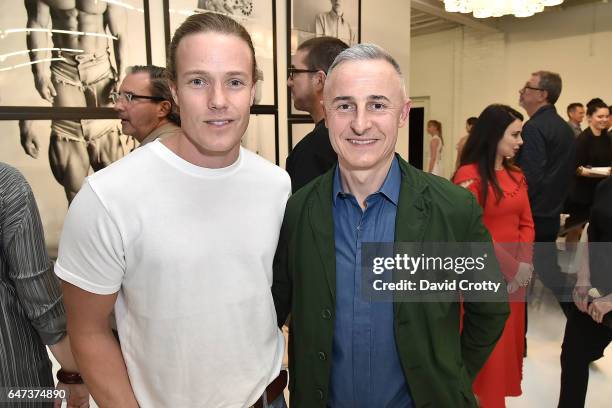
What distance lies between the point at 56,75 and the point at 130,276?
2.70m

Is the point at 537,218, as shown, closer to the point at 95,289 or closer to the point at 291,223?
the point at 291,223

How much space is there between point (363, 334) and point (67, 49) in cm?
302

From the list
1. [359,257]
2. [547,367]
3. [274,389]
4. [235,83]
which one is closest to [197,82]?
[235,83]

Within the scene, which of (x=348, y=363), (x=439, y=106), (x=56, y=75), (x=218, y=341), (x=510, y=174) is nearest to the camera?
(x=218, y=341)

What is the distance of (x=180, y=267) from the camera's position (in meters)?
1.15

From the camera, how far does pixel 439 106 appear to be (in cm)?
1188

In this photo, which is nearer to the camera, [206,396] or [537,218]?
[206,396]

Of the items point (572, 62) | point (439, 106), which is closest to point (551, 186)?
point (572, 62)

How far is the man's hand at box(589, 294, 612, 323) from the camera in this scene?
219 cm

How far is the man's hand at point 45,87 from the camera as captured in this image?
10.4 feet

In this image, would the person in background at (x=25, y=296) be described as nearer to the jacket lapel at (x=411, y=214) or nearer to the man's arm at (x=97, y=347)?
the man's arm at (x=97, y=347)

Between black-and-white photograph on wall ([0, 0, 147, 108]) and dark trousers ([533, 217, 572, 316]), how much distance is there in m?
3.55

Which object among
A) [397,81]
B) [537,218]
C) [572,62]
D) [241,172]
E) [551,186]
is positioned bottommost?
[537,218]

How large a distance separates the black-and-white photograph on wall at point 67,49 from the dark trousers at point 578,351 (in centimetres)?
339
